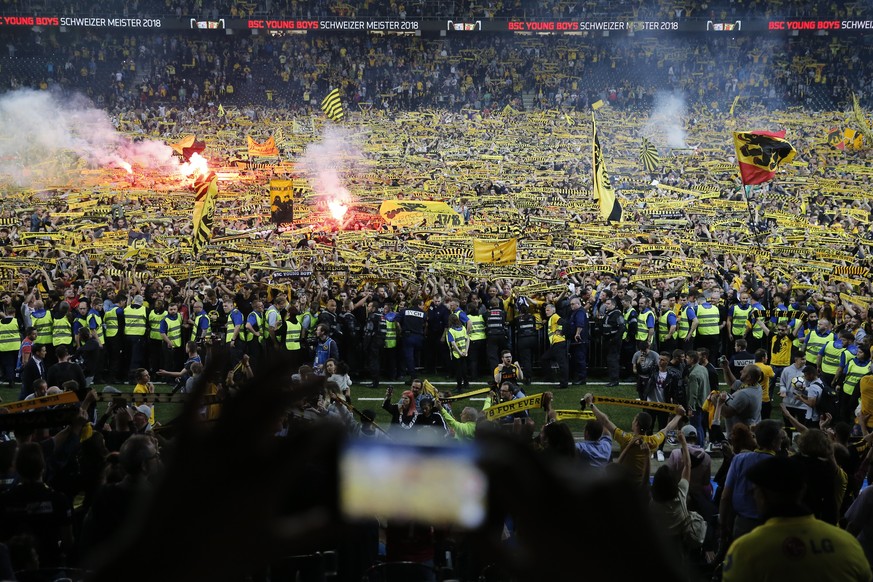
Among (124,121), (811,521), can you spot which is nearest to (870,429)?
(811,521)

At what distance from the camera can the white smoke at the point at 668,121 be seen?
41.9 metres

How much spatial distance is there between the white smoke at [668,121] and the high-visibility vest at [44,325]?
99.3ft

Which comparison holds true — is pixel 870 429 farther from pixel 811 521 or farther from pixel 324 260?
pixel 324 260

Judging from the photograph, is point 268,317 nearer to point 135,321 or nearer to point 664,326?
point 135,321

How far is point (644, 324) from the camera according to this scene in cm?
→ 1577

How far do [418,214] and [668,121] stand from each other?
22128 millimetres

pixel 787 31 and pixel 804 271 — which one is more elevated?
pixel 787 31

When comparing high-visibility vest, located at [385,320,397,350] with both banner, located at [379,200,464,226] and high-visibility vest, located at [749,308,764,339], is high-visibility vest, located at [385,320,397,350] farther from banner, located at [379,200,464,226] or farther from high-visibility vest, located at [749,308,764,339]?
banner, located at [379,200,464,226]

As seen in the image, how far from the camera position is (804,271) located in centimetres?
2131

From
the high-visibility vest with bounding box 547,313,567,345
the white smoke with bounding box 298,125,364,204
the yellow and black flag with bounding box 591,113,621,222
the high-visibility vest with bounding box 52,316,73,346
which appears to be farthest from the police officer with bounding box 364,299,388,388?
the white smoke with bounding box 298,125,364,204

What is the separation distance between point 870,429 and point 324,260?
13833 millimetres

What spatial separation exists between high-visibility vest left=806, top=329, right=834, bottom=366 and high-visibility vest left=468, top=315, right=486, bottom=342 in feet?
15.8

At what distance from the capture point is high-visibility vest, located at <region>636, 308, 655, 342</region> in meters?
15.7

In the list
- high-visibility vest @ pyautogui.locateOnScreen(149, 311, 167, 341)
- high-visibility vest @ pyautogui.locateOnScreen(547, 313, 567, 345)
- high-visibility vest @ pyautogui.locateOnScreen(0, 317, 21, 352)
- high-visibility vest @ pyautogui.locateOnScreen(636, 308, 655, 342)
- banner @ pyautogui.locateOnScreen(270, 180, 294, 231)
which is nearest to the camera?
high-visibility vest @ pyautogui.locateOnScreen(0, 317, 21, 352)
